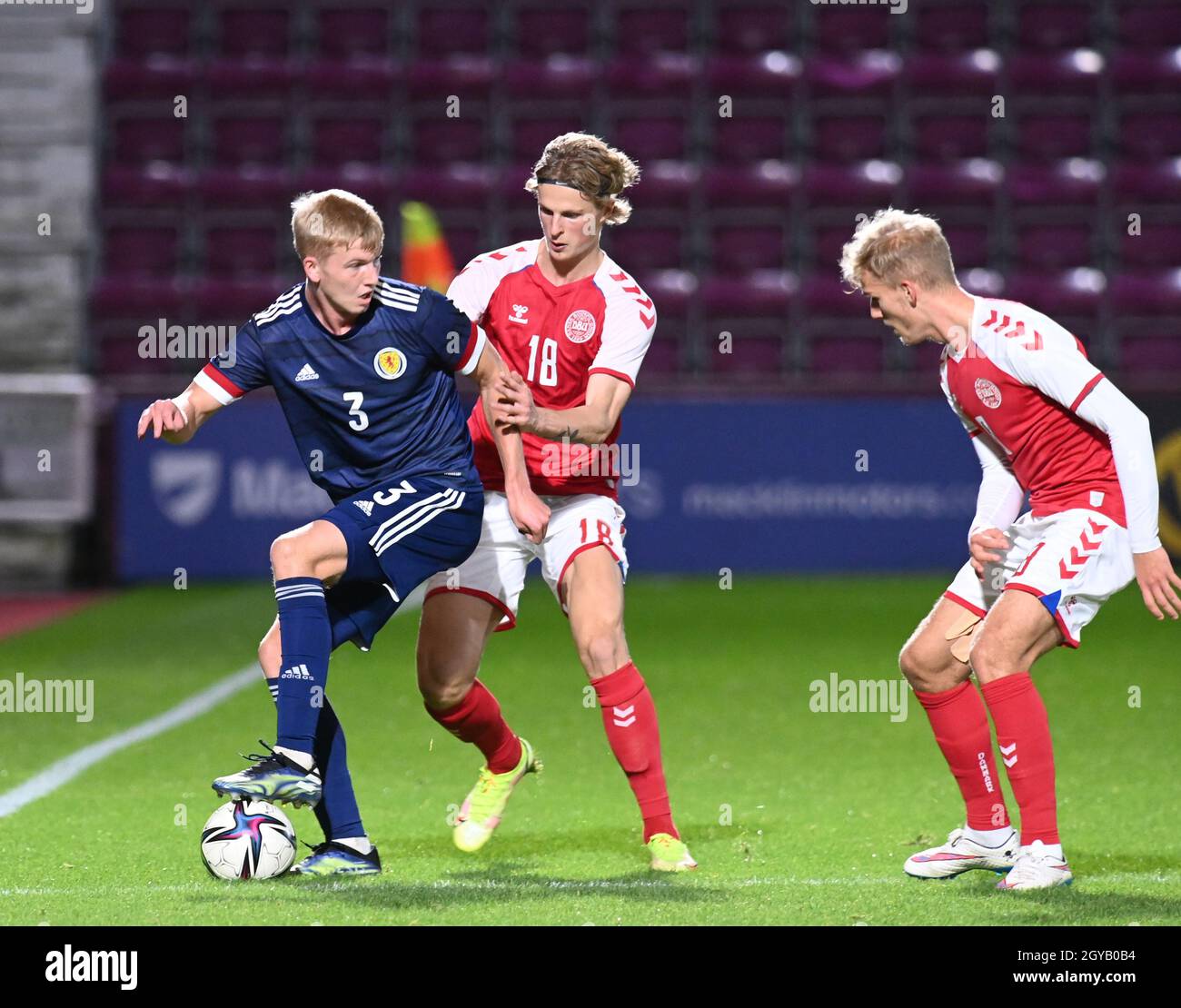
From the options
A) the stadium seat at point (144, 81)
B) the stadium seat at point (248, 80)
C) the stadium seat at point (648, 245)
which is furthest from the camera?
the stadium seat at point (248, 80)

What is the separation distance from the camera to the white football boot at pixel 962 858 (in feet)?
14.5

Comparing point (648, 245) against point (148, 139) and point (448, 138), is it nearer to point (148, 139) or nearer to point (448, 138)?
point (448, 138)

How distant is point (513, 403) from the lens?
4.55 meters

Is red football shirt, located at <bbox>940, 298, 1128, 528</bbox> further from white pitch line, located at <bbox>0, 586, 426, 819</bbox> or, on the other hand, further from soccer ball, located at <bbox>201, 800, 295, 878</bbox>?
white pitch line, located at <bbox>0, 586, 426, 819</bbox>

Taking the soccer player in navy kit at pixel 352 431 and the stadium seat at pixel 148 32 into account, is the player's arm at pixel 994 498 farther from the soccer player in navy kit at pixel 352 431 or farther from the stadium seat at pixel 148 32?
the stadium seat at pixel 148 32

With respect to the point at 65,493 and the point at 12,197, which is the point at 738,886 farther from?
the point at 12,197

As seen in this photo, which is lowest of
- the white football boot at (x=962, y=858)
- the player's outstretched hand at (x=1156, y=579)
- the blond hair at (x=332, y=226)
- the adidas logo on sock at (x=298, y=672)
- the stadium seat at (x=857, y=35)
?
the white football boot at (x=962, y=858)

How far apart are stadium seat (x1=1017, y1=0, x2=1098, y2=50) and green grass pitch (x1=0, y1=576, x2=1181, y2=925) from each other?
6.42 m

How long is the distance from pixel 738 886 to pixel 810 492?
25.6 ft

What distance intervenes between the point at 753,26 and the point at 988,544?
1151cm

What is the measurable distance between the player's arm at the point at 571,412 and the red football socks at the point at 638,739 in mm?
626

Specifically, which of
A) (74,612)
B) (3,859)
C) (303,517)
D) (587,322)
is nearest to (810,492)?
(303,517)
